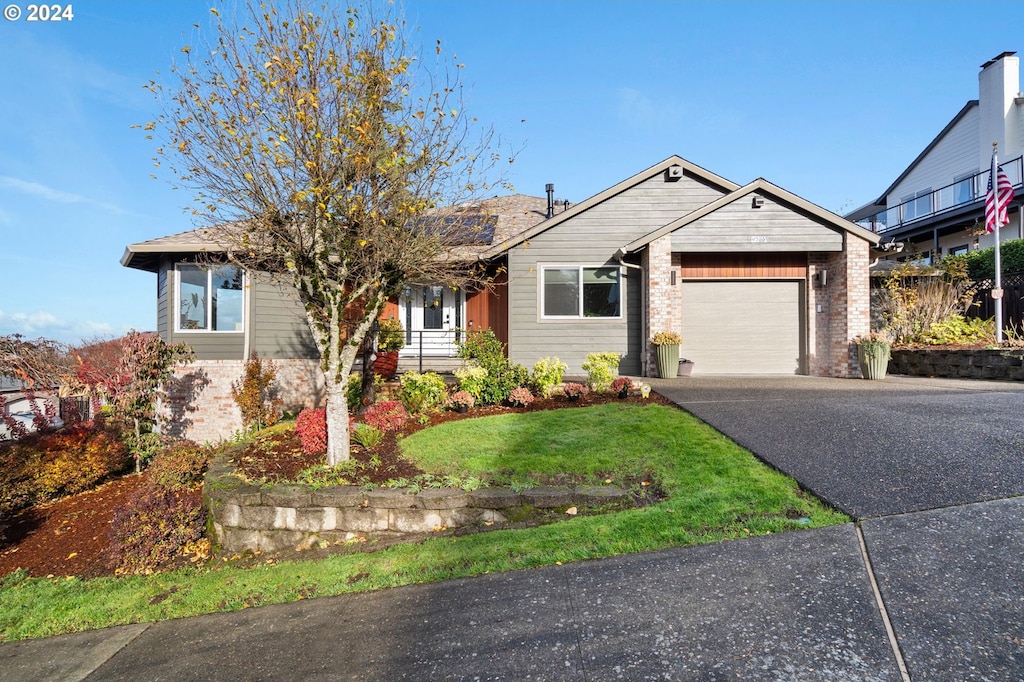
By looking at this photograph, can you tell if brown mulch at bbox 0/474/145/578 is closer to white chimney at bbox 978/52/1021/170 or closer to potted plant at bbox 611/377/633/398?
potted plant at bbox 611/377/633/398

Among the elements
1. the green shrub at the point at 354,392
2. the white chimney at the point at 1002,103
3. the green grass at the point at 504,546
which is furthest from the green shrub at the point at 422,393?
the white chimney at the point at 1002,103

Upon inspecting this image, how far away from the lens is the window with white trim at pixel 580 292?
12.7 metres

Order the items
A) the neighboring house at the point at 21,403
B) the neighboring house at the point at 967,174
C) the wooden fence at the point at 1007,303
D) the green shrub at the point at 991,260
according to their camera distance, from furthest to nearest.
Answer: the neighboring house at the point at 967,174 → the green shrub at the point at 991,260 → the wooden fence at the point at 1007,303 → the neighboring house at the point at 21,403

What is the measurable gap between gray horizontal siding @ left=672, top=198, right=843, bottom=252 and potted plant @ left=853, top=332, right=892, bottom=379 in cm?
205

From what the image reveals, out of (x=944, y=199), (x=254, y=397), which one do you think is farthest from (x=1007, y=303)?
(x=254, y=397)

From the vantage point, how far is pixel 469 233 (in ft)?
23.6

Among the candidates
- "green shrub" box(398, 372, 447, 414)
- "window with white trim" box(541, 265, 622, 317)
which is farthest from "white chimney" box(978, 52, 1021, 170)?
"green shrub" box(398, 372, 447, 414)

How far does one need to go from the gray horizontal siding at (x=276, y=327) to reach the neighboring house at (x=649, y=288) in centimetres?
3

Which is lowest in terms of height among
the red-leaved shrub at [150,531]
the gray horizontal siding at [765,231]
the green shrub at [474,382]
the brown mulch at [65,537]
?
the brown mulch at [65,537]

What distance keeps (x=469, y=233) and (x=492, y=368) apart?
7.99 feet

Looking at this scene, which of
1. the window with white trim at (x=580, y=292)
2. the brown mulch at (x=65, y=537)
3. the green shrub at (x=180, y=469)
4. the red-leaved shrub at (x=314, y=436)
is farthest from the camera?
the window with white trim at (x=580, y=292)

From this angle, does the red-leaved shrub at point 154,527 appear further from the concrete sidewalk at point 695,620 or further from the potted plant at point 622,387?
the potted plant at point 622,387

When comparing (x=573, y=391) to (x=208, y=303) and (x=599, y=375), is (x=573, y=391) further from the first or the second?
(x=208, y=303)

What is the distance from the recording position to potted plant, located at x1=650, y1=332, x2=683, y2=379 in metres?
11.2
